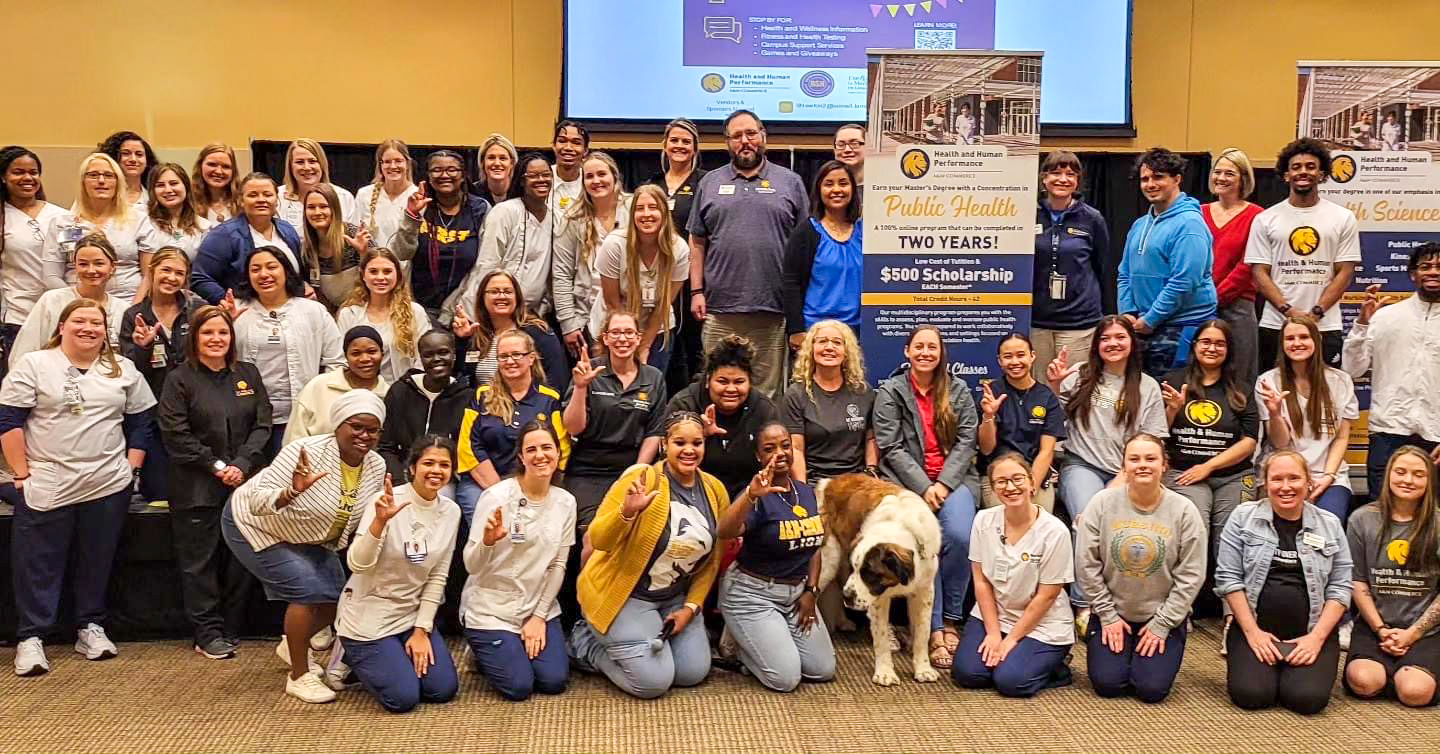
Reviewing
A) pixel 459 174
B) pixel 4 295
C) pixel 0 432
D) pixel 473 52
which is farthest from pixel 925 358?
pixel 473 52

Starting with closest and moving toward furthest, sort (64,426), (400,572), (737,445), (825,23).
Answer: (400,572), (64,426), (737,445), (825,23)

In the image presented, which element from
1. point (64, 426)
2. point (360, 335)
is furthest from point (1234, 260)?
point (64, 426)

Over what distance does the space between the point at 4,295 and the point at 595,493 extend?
3.11 meters

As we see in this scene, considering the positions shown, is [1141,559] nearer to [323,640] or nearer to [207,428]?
[323,640]

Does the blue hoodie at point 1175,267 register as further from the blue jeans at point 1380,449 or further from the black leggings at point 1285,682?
the black leggings at point 1285,682

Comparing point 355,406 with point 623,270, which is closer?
point 355,406

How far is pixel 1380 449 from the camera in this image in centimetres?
514

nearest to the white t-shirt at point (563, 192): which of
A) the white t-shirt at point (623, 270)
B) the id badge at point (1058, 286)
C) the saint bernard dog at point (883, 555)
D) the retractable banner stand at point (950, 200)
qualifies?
the white t-shirt at point (623, 270)

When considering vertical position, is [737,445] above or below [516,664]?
above

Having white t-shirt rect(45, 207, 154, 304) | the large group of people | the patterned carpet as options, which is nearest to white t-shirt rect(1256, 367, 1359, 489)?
the large group of people

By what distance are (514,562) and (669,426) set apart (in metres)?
0.76

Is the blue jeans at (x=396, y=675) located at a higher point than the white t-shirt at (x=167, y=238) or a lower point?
lower

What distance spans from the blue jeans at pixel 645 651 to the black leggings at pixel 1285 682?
6.36 ft

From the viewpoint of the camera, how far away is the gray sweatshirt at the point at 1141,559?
4.27m
